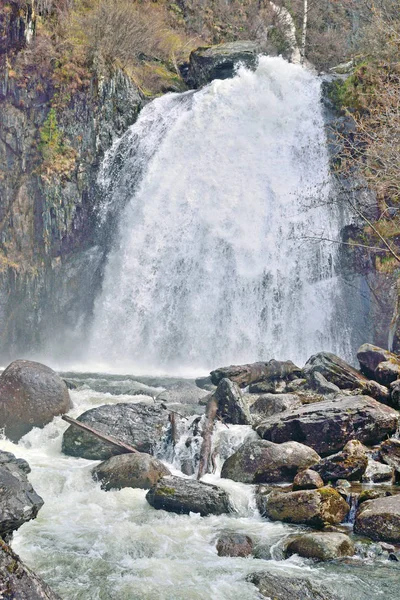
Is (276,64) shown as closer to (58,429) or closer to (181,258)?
(181,258)

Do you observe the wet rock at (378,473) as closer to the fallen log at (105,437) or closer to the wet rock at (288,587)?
the wet rock at (288,587)

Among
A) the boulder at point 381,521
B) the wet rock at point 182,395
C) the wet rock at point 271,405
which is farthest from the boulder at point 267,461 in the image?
the wet rock at point 182,395

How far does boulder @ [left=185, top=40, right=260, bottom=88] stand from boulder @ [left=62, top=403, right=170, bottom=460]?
1879 centimetres

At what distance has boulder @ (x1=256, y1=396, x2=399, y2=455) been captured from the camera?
9.40m

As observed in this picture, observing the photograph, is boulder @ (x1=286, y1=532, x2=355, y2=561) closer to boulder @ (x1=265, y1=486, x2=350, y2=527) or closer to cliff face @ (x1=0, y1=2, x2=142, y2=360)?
boulder @ (x1=265, y1=486, x2=350, y2=527)

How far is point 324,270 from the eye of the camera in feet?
63.5

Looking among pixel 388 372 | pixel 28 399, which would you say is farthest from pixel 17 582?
pixel 388 372

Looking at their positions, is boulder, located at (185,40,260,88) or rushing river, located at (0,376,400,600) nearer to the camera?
rushing river, located at (0,376,400,600)

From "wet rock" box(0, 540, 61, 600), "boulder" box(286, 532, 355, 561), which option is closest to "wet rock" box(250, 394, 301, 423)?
"boulder" box(286, 532, 355, 561)

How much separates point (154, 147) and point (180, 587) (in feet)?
60.8

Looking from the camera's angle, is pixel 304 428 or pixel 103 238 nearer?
pixel 304 428

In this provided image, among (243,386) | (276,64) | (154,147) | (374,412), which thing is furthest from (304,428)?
(276,64)

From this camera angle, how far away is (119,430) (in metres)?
9.80

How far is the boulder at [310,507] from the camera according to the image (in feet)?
23.2
